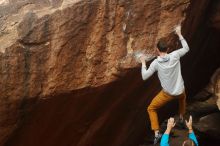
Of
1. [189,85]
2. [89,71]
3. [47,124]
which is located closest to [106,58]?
[89,71]

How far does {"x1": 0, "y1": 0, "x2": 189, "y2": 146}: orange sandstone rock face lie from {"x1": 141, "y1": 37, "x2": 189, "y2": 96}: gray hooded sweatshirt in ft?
2.45

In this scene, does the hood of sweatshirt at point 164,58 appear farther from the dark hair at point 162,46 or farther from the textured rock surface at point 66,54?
the textured rock surface at point 66,54

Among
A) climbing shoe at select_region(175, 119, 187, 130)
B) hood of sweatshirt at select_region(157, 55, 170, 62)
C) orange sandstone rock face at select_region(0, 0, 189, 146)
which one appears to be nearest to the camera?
hood of sweatshirt at select_region(157, 55, 170, 62)

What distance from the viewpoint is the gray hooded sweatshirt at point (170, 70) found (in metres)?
8.79

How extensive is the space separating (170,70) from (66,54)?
1.75 metres

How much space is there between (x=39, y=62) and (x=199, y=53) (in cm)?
439

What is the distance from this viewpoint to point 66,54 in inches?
362

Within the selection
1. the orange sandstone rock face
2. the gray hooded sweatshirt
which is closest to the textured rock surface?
the orange sandstone rock face

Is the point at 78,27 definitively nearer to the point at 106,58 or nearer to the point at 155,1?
the point at 106,58

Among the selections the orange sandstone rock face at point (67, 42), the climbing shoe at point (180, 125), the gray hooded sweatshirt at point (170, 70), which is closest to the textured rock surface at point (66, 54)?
the orange sandstone rock face at point (67, 42)

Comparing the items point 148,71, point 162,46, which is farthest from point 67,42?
point 162,46

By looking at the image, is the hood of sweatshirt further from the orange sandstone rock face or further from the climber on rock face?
the orange sandstone rock face

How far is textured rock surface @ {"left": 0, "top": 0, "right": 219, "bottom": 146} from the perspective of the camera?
898 centimetres

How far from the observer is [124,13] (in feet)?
30.6
